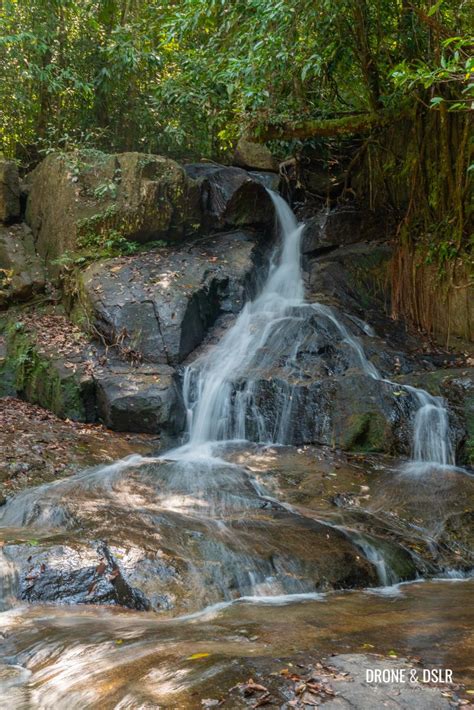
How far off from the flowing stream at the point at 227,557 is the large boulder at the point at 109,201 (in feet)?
10.1

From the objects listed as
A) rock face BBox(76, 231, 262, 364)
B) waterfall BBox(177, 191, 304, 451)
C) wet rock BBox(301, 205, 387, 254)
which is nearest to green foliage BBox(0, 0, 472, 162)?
wet rock BBox(301, 205, 387, 254)

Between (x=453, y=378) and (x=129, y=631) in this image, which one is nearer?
(x=129, y=631)

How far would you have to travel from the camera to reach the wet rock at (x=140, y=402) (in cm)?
884

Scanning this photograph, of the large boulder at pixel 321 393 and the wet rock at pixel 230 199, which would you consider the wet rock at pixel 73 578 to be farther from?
the wet rock at pixel 230 199

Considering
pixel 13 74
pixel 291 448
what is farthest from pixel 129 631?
pixel 13 74

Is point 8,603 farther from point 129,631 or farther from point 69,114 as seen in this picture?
point 69,114

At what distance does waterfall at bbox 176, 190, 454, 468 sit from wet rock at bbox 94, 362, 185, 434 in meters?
0.34

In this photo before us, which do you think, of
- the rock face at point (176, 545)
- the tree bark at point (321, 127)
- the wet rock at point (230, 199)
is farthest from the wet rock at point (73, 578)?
the wet rock at point (230, 199)

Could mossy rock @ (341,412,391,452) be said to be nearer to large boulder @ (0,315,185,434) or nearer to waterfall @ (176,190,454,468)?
waterfall @ (176,190,454,468)

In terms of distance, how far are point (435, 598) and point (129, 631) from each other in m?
2.36

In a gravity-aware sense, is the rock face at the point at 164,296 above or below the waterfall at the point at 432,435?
above

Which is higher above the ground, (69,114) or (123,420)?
(69,114)

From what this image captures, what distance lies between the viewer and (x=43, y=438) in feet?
26.9

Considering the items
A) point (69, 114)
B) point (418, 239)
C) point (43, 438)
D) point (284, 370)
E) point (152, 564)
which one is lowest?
point (152, 564)
